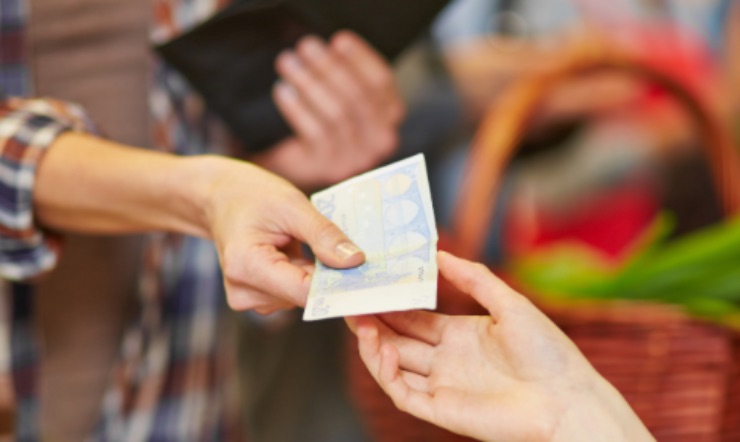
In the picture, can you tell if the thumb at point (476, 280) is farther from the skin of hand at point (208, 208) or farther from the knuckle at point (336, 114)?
the knuckle at point (336, 114)

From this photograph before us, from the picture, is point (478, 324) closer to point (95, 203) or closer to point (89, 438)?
point (95, 203)

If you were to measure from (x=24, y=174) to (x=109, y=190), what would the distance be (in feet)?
0.28

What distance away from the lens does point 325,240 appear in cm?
64

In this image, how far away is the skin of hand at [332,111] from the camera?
3.08 ft

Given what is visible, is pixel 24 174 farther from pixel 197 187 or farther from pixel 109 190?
pixel 197 187

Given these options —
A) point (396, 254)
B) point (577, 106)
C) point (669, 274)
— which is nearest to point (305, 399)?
point (577, 106)

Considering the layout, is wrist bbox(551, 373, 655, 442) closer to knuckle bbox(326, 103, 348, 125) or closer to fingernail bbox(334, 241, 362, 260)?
fingernail bbox(334, 241, 362, 260)

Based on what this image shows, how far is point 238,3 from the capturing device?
2.96 feet

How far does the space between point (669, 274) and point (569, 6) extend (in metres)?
0.97

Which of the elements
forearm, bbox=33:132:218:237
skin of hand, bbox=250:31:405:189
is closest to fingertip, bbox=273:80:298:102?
Answer: skin of hand, bbox=250:31:405:189

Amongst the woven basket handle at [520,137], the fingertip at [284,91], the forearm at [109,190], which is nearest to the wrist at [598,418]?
the woven basket handle at [520,137]

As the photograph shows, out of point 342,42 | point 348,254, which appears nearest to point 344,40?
point 342,42

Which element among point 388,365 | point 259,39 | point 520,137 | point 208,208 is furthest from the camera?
point 520,137

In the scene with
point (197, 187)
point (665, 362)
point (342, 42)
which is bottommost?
point (665, 362)
